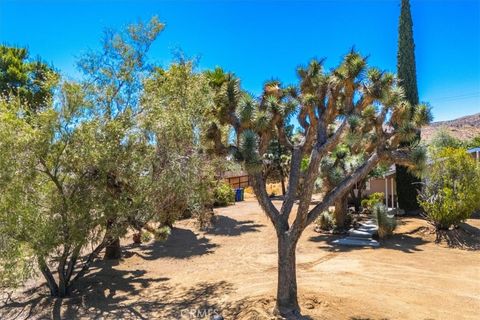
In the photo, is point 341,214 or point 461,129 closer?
point 341,214

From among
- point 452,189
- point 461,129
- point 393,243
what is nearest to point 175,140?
point 393,243

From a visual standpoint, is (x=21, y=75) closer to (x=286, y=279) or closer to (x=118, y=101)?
(x=118, y=101)

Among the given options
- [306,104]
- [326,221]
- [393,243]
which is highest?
[306,104]

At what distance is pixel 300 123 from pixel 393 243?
8781 mm

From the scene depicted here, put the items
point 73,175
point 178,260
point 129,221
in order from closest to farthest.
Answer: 1. point 73,175
2. point 129,221
3. point 178,260

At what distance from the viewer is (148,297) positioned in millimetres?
9477

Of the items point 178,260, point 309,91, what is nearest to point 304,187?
point 309,91

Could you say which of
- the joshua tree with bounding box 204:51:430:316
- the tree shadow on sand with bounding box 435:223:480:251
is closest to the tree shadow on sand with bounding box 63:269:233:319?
the joshua tree with bounding box 204:51:430:316

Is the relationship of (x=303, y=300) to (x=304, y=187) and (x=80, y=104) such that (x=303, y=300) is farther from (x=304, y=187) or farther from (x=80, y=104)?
(x=80, y=104)

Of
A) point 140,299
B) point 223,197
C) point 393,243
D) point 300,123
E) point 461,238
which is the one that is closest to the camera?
point 300,123

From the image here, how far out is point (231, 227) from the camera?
763 inches

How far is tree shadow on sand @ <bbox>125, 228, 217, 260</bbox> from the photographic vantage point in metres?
14.1

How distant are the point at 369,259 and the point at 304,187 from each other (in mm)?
6022

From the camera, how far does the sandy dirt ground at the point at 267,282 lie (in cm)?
776
